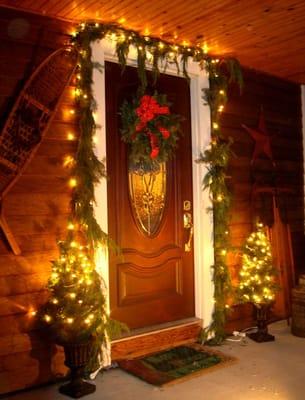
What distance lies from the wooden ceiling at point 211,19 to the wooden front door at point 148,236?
401mm

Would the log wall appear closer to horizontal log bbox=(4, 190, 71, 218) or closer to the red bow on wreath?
horizontal log bbox=(4, 190, 71, 218)

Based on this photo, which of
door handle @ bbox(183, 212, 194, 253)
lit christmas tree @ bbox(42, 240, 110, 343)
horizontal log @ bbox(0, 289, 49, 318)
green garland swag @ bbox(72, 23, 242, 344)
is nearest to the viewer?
A: lit christmas tree @ bbox(42, 240, 110, 343)

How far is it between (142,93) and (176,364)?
211cm

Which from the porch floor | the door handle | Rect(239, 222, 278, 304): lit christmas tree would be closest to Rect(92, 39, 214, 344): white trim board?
the door handle

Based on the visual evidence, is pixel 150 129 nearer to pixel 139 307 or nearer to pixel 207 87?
pixel 207 87

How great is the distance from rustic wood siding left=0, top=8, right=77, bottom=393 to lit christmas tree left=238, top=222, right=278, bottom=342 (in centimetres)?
178

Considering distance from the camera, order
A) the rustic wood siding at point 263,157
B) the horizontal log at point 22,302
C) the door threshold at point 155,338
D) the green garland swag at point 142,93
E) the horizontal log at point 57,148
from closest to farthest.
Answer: the horizontal log at point 22,302 → the horizontal log at point 57,148 → the green garland swag at point 142,93 → the door threshold at point 155,338 → the rustic wood siding at point 263,157

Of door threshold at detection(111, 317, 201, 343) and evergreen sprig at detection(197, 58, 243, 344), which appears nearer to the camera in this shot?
door threshold at detection(111, 317, 201, 343)

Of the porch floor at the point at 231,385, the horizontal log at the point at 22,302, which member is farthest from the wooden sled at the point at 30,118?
the porch floor at the point at 231,385

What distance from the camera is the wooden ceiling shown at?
10.2 feet

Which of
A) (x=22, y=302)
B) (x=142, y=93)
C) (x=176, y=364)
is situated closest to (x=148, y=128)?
(x=142, y=93)

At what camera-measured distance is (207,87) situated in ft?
13.6

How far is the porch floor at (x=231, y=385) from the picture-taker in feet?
9.85

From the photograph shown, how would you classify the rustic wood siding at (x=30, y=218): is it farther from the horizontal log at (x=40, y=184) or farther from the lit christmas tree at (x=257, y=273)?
the lit christmas tree at (x=257, y=273)
